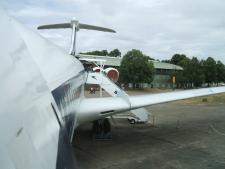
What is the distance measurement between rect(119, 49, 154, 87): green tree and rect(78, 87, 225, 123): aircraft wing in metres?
55.8

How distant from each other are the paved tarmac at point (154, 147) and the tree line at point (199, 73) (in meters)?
67.8

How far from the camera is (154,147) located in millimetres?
10383

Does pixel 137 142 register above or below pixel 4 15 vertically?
below

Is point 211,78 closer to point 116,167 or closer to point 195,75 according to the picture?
point 195,75

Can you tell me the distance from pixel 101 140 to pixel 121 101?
1.64 meters

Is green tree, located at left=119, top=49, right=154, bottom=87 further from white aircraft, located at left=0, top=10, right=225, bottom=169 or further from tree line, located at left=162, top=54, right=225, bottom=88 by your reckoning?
white aircraft, located at left=0, top=10, right=225, bottom=169

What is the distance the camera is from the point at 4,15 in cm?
268

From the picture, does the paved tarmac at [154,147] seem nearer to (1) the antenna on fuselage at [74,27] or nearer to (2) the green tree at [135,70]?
(1) the antenna on fuselage at [74,27]

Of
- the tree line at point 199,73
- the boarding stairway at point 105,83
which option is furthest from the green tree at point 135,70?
the boarding stairway at point 105,83

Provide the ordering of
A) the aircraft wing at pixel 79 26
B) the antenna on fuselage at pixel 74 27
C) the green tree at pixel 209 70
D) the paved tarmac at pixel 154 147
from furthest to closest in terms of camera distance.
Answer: the green tree at pixel 209 70 → the aircraft wing at pixel 79 26 → the antenna on fuselage at pixel 74 27 → the paved tarmac at pixel 154 147

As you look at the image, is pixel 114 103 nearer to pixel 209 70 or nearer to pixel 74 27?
pixel 74 27

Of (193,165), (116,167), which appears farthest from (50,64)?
(193,165)

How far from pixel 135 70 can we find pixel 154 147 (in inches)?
2337

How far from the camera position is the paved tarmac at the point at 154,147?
859 cm
